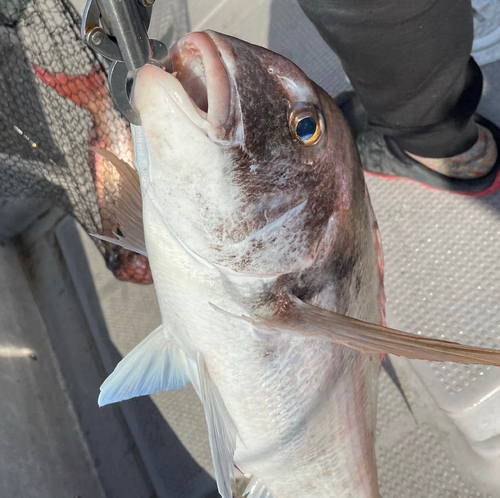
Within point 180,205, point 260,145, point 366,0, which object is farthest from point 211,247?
point 366,0

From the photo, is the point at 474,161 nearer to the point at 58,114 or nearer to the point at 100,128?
the point at 100,128

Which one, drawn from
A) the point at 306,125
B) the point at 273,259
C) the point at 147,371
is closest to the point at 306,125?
the point at 306,125

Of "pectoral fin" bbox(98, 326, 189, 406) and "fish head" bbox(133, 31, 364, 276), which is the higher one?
"fish head" bbox(133, 31, 364, 276)

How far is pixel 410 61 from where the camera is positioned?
1.24m

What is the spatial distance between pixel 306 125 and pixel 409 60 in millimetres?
636

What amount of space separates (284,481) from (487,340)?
916 mm

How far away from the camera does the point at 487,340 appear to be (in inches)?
62.6

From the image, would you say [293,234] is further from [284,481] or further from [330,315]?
[284,481]

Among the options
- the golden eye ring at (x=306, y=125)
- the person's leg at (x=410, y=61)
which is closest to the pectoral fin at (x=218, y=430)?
the golden eye ring at (x=306, y=125)

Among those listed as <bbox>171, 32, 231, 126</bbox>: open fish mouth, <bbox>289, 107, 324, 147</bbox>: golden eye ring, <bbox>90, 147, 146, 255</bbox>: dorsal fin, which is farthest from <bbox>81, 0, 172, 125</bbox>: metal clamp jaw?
<bbox>90, 147, 146, 255</bbox>: dorsal fin

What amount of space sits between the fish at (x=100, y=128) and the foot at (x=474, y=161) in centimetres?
125

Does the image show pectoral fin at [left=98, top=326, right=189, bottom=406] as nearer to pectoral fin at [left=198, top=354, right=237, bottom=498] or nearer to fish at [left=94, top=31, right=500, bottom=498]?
fish at [left=94, top=31, right=500, bottom=498]

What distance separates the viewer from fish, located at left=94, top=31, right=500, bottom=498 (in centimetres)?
71

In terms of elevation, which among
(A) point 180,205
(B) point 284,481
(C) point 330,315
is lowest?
(B) point 284,481
